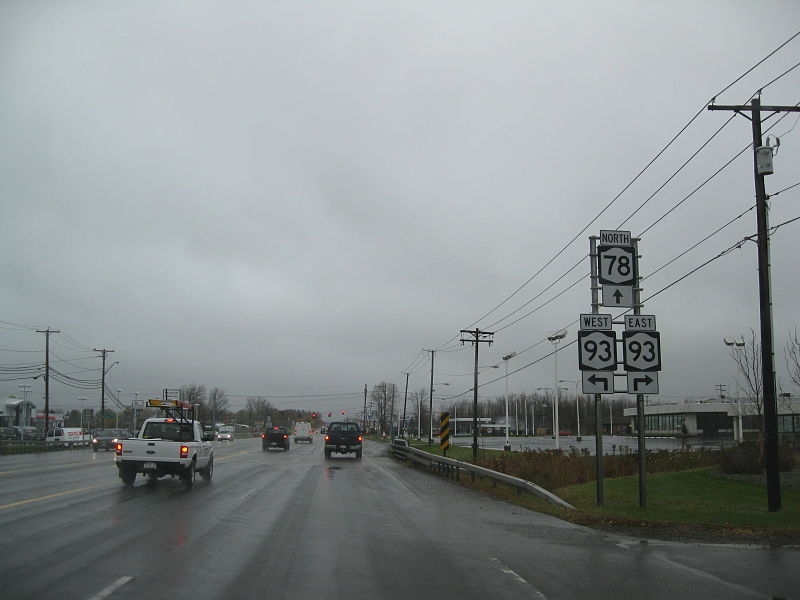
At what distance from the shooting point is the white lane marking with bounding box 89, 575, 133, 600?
7293 millimetres

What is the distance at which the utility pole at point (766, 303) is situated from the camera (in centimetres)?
1512

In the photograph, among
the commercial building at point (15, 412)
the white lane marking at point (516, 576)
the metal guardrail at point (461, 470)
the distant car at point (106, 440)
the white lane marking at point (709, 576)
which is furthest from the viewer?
the commercial building at point (15, 412)

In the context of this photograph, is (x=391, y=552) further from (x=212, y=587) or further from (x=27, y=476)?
(x=27, y=476)

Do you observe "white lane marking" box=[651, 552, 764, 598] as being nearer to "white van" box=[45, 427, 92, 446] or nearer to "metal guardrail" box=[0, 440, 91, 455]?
"metal guardrail" box=[0, 440, 91, 455]

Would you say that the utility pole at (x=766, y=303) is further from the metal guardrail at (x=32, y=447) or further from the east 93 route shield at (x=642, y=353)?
the metal guardrail at (x=32, y=447)

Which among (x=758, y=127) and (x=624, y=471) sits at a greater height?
(x=758, y=127)

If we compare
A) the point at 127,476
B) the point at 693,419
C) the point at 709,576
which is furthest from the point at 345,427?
the point at 693,419

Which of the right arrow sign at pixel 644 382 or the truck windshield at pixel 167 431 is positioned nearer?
the right arrow sign at pixel 644 382

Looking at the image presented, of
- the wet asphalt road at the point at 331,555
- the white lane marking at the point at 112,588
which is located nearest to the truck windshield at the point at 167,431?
the wet asphalt road at the point at 331,555

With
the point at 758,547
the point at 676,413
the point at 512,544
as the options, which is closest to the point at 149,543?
the point at 512,544

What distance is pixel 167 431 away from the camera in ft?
68.5

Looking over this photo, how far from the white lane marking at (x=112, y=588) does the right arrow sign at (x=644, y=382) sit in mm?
11562

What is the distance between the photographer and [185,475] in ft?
65.0

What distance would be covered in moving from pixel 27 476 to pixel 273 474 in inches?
321
